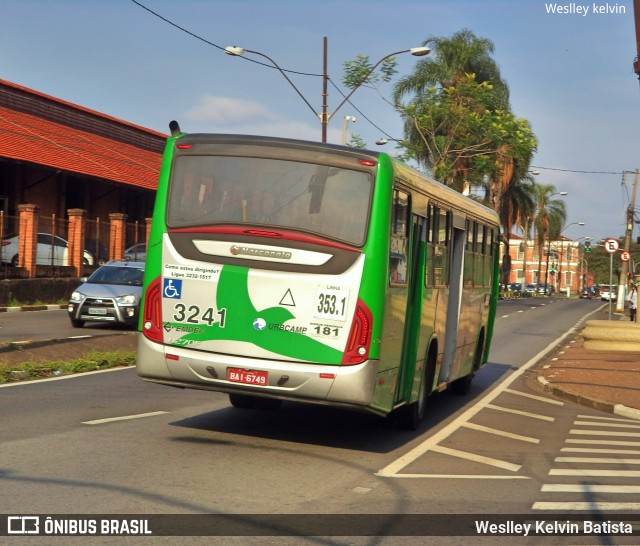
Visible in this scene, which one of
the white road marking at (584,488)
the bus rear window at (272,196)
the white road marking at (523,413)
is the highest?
the bus rear window at (272,196)

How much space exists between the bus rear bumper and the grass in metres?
5.50

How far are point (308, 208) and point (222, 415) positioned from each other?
11.3ft

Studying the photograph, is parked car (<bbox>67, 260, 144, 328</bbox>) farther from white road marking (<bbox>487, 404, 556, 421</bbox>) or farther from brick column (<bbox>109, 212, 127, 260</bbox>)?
brick column (<bbox>109, 212, 127, 260</bbox>)

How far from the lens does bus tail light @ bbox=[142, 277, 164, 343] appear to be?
1030 centimetres

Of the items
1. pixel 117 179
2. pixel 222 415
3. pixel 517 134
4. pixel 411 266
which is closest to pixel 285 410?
pixel 222 415

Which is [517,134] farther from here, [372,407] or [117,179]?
[372,407]

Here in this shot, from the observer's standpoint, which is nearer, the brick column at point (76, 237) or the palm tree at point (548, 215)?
the brick column at point (76, 237)

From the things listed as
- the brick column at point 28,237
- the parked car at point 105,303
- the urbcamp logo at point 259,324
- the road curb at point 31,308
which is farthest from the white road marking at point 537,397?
the brick column at point 28,237

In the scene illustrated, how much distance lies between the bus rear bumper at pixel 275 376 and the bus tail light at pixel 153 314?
12 cm

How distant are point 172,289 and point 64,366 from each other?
6.99 m

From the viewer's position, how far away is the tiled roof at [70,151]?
41062mm

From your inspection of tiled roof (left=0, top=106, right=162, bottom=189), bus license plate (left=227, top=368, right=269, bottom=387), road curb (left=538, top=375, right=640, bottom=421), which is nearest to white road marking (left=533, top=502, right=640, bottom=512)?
bus license plate (left=227, top=368, right=269, bottom=387)

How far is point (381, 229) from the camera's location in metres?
9.90

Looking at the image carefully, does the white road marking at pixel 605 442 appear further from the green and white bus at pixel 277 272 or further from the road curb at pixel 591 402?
the road curb at pixel 591 402
